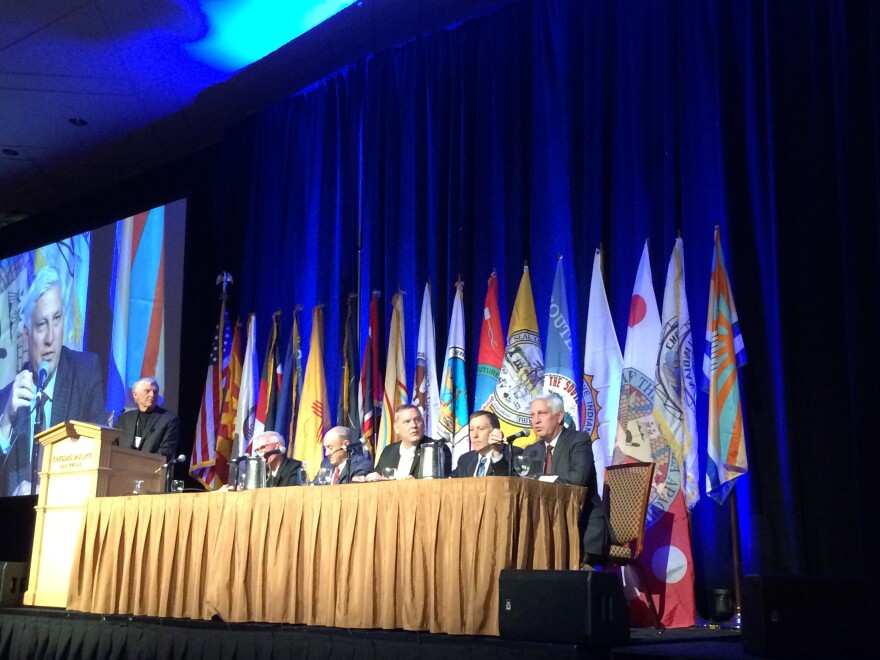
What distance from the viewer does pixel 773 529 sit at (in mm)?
5297

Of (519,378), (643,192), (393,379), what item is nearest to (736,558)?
(519,378)

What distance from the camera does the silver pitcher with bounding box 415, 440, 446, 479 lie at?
437 cm

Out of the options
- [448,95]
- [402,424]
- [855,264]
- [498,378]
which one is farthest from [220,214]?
[855,264]

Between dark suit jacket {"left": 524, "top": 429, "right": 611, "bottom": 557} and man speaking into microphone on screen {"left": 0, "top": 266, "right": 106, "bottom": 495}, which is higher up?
man speaking into microphone on screen {"left": 0, "top": 266, "right": 106, "bottom": 495}

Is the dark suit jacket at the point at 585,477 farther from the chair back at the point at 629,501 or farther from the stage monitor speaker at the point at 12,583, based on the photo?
the stage monitor speaker at the point at 12,583

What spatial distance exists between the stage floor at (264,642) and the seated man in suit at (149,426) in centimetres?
118

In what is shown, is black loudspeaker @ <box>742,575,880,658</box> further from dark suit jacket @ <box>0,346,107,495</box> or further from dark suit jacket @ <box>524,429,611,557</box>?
dark suit jacket @ <box>0,346,107,495</box>

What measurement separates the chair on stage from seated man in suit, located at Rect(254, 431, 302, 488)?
6.35ft

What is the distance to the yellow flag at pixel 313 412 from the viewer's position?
24.6ft

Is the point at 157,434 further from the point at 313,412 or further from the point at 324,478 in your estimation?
the point at 324,478

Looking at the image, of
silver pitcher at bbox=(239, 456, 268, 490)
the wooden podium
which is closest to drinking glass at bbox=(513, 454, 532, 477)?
silver pitcher at bbox=(239, 456, 268, 490)

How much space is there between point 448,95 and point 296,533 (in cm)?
435

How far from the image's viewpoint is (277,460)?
6316 mm

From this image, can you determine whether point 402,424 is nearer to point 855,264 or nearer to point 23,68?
point 855,264
